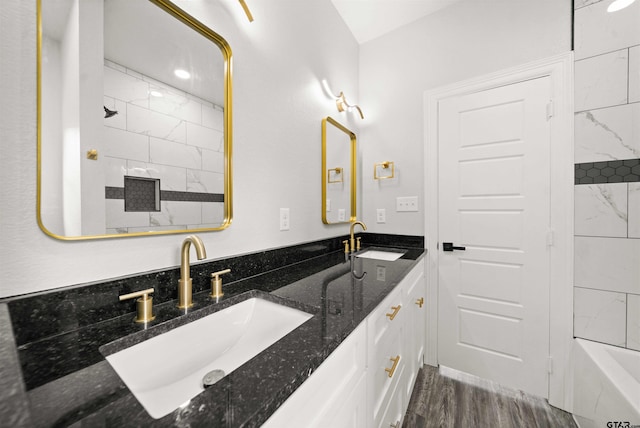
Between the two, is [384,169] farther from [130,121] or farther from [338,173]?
[130,121]

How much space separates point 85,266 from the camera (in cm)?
67

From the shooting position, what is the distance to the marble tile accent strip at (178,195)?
2.37ft

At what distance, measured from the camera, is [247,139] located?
113 centimetres

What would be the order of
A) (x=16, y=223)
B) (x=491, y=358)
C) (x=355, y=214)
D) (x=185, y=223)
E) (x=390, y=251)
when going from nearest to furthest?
(x=16, y=223) < (x=185, y=223) < (x=491, y=358) < (x=390, y=251) < (x=355, y=214)

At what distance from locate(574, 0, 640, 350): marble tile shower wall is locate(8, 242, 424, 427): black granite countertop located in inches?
52.9

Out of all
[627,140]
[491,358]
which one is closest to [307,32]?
[627,140]

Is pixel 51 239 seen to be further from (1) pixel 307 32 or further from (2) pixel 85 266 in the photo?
(1) pixel 307 32

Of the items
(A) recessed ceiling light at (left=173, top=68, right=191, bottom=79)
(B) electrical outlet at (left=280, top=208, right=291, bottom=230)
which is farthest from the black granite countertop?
(A) recessed ceiling light at (left=173, top=68, right=191, bottom=79)

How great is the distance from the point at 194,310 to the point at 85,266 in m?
0.30

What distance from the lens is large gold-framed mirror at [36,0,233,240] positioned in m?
0.63

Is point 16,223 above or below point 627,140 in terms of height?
below

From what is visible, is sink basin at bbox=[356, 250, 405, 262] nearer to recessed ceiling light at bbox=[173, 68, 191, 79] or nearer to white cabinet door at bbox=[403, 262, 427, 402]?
white cabinet door at bbox=[403, 262, 427, 402]

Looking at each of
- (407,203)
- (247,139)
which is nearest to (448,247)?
(407,203)

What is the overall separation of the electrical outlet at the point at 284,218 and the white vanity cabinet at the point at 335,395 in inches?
27.9
